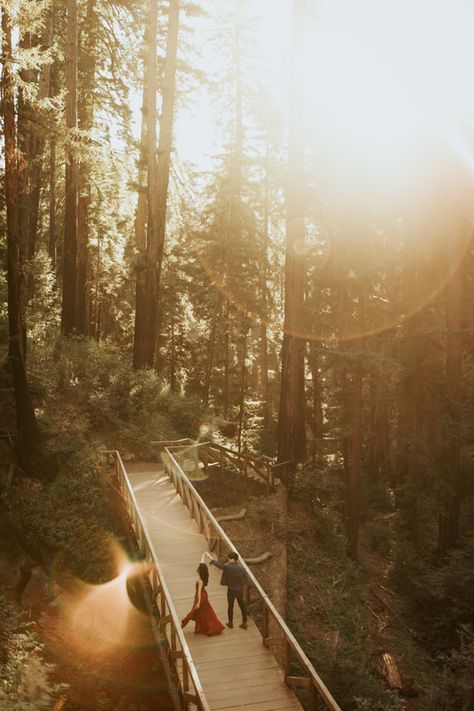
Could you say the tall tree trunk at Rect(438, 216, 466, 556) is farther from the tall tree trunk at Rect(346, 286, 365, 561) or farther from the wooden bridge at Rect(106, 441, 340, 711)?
the wooden bridge at Rect(106, 441, 340, 711)

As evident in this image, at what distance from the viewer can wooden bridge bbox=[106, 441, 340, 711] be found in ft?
28.6

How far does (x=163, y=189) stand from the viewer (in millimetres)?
23828

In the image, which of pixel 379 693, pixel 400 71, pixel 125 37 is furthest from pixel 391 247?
pixel 379 693

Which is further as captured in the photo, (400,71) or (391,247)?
(391,247)

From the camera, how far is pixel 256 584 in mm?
10328

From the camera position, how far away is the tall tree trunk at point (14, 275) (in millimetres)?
13477

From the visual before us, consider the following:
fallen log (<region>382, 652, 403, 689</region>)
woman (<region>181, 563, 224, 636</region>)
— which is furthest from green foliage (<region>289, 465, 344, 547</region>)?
woman (<region>181, 563, 224, 636</region>)

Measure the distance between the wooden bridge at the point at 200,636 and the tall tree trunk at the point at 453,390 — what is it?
9.08m

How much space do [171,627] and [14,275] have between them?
362 inches

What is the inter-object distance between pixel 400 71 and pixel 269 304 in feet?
44.7

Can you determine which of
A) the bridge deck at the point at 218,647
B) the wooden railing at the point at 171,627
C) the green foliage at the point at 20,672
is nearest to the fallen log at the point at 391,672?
the bridge deck at the point at 218,647

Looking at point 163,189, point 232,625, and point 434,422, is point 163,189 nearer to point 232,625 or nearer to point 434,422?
point 434,422

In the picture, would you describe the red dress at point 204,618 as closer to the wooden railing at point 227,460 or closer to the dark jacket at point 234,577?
the dark jacket at point 234,577

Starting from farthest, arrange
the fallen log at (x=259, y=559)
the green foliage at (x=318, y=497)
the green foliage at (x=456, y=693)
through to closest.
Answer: the green foliage at (x=318, y=497), the fallen log at (x=259, y=559), the green foliage at (x=456, y=693)
